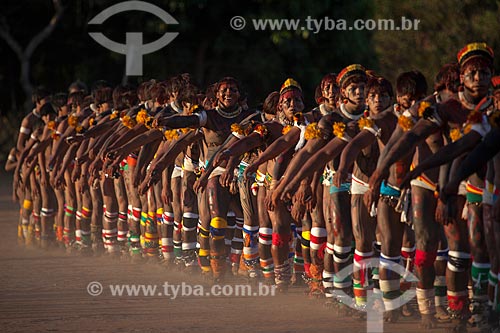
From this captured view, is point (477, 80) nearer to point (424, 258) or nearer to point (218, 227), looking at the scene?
point (424, 258)

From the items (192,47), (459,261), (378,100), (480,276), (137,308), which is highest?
(192,47)

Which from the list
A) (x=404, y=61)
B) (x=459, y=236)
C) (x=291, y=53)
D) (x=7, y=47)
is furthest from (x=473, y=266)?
(x=404, y=61)

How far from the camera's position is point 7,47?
32.3 meters

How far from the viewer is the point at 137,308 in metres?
10.7

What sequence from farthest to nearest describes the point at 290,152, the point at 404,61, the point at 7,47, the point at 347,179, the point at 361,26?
the point at 404,61 → the point at 7,47 → the point at 361,26 → the point at 290,152 → the point at 347,179

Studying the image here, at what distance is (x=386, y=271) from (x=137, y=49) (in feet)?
67.9

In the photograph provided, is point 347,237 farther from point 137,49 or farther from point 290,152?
point 137,49

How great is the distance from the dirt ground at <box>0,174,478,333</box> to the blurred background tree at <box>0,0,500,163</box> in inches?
584

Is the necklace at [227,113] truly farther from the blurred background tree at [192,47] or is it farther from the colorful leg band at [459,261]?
the blurred background tree at [192,47]

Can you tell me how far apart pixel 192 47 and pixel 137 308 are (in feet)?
63.9

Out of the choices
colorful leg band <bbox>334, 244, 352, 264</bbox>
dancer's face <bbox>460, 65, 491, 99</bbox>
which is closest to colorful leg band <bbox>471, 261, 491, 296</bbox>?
dancer's face <bbox>460, 65, 491, 99</bbox>

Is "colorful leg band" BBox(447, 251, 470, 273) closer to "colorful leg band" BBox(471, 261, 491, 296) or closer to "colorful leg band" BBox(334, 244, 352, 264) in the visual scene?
"colorful leg band" BBox(471, 261, 491, 296)

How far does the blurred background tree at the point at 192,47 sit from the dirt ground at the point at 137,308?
48.7ft

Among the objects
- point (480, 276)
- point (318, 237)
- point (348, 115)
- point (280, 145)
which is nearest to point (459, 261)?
point (480, 276)
